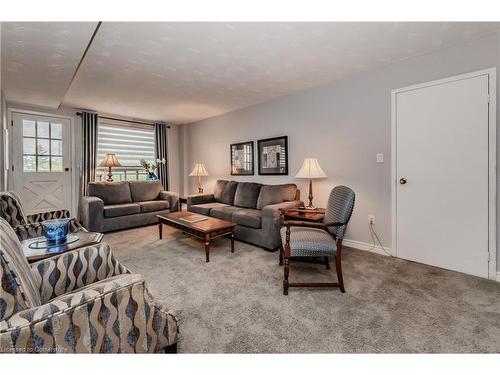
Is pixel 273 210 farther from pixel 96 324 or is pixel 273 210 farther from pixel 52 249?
pixel 96 324

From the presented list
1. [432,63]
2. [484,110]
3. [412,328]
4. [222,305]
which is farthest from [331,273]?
[432,63]

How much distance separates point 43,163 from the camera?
4.30 meters

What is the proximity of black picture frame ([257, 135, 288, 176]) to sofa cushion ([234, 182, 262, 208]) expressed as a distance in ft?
1.23

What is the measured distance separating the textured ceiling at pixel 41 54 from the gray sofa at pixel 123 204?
5.54 ft

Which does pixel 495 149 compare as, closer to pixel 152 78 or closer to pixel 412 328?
pixel 412 328

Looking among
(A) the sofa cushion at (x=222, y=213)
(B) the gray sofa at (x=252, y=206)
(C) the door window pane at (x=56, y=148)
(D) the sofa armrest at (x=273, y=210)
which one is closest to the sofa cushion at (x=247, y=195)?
(B) the gray sofa at (x=252, y=206)

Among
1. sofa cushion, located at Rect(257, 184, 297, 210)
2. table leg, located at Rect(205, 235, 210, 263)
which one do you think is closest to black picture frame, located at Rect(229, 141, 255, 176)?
sofa cushion, located at Rect(257, 184, 297, 210)

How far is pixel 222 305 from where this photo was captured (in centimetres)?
181

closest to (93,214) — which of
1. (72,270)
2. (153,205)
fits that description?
(153,205)

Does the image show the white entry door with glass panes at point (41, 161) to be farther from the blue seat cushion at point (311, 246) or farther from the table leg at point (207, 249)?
the blue seat cushion at point (311, 246)

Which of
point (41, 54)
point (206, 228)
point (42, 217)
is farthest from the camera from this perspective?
point (206, 228)

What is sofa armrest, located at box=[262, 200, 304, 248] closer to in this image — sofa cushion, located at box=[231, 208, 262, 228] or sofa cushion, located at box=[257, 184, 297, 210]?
sofa cushion, located at box=[231, 208, 262, 228]

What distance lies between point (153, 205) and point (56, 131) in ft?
7.36
